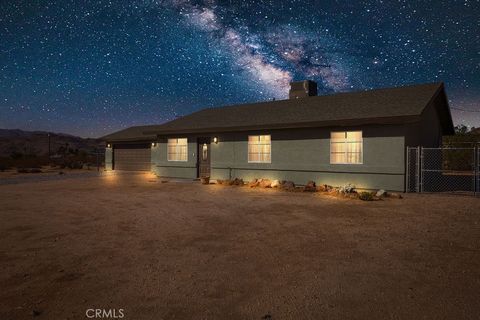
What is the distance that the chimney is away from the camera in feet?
65.7

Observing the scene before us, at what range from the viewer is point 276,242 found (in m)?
5.68

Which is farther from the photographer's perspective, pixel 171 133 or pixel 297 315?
pixel 171 133

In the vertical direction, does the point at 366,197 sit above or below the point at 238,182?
below

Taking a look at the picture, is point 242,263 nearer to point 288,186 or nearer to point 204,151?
point 288,186

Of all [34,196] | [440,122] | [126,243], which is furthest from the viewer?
[440,122]

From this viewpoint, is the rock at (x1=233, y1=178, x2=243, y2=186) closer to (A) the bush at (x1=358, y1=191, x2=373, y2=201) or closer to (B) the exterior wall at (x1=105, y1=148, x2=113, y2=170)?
(A) the bush at (x1=358, y1=191, x2=373, y2=201)

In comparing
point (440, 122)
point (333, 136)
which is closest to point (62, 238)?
point (333, 136)

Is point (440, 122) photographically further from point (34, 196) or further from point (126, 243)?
point (34, 196)

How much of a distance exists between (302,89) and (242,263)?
17.3 meters

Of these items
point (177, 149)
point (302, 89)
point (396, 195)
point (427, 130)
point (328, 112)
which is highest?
point (302, 89)

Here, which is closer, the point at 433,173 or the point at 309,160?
the point at 309,160

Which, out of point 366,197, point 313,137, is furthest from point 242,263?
point 313,137

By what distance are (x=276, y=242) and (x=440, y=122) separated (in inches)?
655

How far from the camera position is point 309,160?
47.0ft
